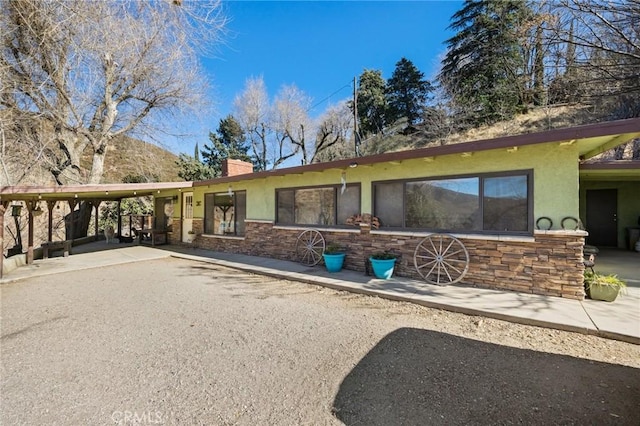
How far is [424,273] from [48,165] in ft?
45.4

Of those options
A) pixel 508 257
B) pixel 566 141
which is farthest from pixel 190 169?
pixel 566 141

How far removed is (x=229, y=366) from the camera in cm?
285

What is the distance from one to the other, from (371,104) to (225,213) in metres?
18.0

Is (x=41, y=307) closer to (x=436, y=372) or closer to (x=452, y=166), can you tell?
(x=436, y=372)

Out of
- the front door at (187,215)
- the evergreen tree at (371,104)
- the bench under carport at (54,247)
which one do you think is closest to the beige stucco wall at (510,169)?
the front door at (187,215)

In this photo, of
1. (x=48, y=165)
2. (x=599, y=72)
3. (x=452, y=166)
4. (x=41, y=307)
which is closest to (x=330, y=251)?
(x=452, y=166)

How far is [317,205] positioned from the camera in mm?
7375

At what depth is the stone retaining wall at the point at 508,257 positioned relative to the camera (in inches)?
170

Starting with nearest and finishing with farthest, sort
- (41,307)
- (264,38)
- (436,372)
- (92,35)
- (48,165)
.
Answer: (436,372) → (41,307) → (92,35) → (264,38) → (48,165)

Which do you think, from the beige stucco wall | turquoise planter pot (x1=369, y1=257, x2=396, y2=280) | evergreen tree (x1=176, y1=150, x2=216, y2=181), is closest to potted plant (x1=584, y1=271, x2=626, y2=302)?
the beige stucco wall

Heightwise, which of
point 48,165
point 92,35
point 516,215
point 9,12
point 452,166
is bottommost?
point 516,215

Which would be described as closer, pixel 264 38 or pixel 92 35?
pixel 92 35

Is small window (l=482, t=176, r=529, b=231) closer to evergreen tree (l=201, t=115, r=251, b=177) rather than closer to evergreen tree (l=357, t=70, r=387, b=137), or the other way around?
evergreen tree (l=357, t=70, r=387, b=137)

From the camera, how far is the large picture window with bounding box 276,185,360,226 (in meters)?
6.77
